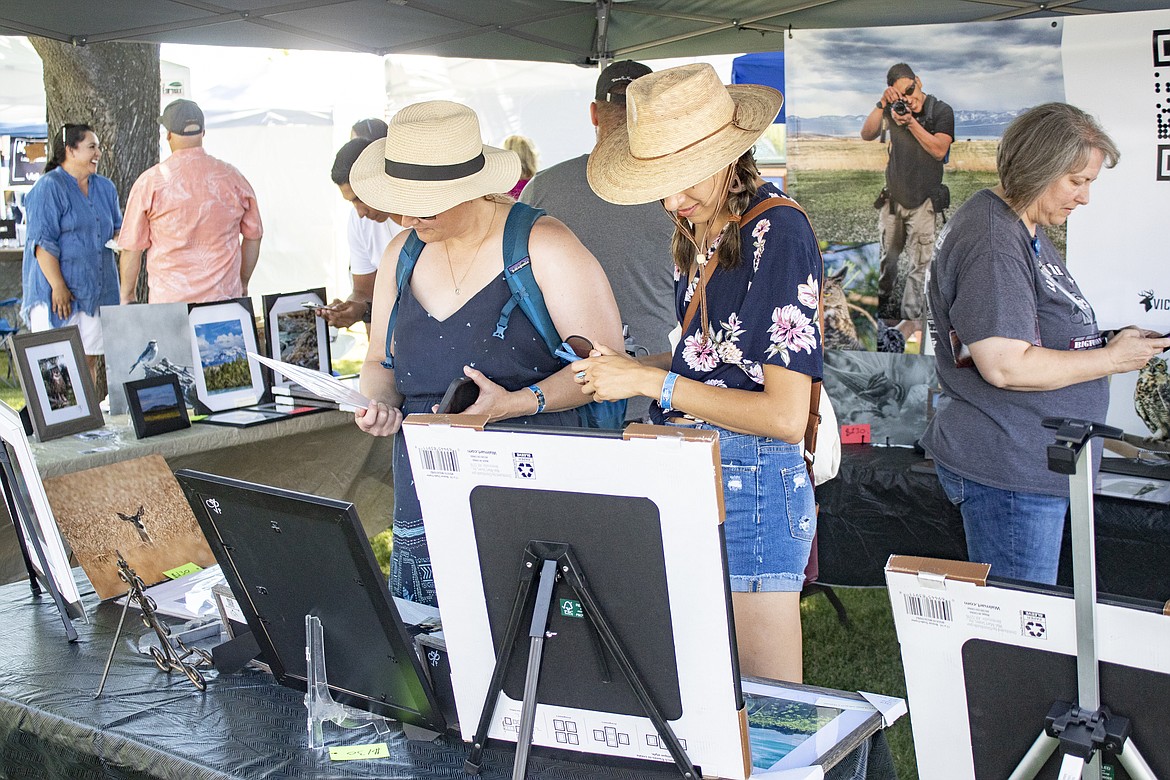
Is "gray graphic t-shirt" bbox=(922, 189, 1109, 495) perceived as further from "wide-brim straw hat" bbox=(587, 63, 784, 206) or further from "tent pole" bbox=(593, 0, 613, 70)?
"tent pole" bbox=(593, 0, 613, 70)

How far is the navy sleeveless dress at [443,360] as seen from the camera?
6.52ft

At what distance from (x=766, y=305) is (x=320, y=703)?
2.81 ft

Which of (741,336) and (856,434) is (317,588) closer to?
(741,336)

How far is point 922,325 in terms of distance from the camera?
3664mm

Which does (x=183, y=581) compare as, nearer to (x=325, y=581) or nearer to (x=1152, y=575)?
(x=325, y=581)

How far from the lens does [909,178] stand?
3.60 meters

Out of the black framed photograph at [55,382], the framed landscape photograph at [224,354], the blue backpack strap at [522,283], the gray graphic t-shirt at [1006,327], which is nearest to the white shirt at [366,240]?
the framed landscape photograph at [224,354]

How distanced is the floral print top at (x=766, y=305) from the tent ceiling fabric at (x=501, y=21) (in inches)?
103

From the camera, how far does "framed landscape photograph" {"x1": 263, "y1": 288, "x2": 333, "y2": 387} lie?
357cm

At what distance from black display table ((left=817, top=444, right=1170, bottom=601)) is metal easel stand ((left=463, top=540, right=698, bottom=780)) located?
227 cm

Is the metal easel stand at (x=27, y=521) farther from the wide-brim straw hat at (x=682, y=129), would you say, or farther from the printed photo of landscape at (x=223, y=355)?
the printed photo of landscape at (x=223, y=355)

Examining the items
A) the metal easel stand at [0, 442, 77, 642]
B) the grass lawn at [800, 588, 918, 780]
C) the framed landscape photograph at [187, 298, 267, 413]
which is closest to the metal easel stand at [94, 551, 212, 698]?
the metal easel stand at [0, 442, 77, 642]

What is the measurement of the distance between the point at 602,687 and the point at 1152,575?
2.39 metres

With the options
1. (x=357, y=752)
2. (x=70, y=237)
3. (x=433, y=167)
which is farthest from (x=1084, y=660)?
(x=70, y=237)
